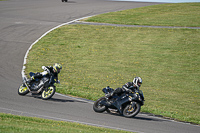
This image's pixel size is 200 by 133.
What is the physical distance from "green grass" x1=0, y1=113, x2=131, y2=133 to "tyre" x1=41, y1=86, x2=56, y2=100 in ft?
12.6

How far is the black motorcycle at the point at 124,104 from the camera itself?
40.1 feet

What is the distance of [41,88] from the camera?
570 inches

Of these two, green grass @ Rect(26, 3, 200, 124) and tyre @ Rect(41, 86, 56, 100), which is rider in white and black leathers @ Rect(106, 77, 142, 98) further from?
tyre @ Rect(41, 86, 56, 100)

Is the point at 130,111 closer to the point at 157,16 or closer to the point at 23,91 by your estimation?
the point at 23,91

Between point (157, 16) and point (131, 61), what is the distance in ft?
60.4

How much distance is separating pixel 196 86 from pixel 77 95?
28.8ft

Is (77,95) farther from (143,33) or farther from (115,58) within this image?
(143,33)

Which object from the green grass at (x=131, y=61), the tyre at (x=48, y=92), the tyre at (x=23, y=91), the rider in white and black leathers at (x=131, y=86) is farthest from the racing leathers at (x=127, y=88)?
the tyre at (x=23, y=91)

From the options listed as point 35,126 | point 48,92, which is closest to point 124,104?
point 48,92

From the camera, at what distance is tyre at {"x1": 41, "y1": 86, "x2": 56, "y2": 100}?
1419 centimetres

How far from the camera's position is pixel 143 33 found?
34.0 meters

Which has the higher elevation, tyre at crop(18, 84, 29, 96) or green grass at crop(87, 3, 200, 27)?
green grass at crop(87, 3, 200, 27)

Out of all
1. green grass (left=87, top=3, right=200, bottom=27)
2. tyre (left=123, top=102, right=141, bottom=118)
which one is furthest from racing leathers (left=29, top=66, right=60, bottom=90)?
green grass (left=87, top=3, right=200, bottom=27)

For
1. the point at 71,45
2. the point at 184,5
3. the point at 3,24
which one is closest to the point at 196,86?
the point at 71,45
